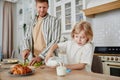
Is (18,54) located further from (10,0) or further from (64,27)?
(64,27)

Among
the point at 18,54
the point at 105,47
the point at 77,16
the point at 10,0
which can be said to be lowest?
the point at 18,54

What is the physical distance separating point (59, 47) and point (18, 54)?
4.50m

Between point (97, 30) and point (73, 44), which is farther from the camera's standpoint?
point (97, 30)

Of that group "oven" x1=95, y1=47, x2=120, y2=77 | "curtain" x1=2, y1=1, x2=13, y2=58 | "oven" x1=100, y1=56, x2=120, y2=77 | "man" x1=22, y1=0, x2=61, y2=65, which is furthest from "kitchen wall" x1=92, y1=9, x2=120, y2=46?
"curtain" x1=2, y1=1, x2=13, y2=58

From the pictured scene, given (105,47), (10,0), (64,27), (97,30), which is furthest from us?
(10,0)

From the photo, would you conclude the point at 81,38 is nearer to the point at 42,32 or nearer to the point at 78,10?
the point at 42,32

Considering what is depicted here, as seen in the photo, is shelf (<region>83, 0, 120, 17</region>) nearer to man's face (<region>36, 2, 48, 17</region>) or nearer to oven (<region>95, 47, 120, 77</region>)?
oven (<region>95, 47, 120, 77</region>)

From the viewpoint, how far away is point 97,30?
11.7 ft

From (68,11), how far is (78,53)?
2.45 m

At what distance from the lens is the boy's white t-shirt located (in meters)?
1.37

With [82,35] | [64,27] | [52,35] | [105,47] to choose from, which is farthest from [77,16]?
[82,35]

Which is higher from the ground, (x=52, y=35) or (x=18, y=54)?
(x=52, y=35)

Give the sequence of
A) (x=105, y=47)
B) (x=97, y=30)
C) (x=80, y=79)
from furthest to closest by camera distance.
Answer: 1. (x=97, y=30)
2. (x=105, y=47)
3. (x=80, y=79)

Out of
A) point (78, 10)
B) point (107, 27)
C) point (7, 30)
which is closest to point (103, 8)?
point (107, 27)
